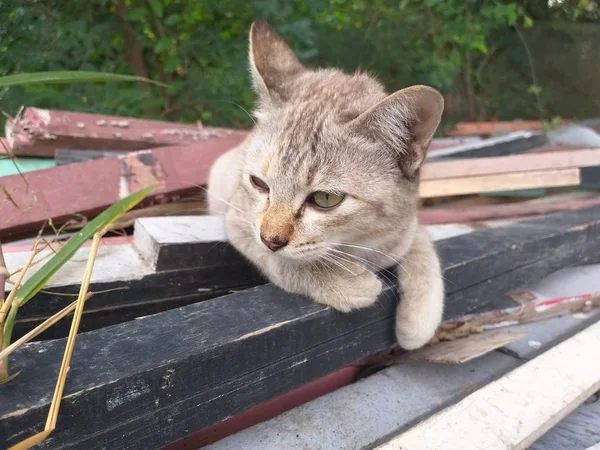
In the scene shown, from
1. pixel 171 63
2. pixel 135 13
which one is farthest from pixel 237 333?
pixel 171 63

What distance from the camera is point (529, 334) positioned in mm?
1742

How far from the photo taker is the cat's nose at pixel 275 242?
1.32 m

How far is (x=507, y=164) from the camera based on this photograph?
2.48m

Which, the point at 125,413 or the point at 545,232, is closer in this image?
the point at 125,413

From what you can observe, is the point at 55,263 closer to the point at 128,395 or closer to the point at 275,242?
the point at 128,395

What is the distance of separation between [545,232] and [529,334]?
1.31ft

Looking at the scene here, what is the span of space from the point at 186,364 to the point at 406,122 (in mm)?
867

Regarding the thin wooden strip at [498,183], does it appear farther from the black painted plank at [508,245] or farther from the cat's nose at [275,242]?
the cat's nose at [275,242]

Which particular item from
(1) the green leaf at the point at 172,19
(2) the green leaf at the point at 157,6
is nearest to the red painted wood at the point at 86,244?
(2) the green leaf at the point at 157,6

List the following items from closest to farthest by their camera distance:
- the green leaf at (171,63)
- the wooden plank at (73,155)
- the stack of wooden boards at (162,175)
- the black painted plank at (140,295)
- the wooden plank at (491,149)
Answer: the black painted plank at (140,295) → the stack of wooden boards at (162,175) → the wooden plank at (73,155) → the wooden plank at (491,149) → the green leaf at (171,63)

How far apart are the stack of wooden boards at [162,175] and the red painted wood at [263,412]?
0.92 m

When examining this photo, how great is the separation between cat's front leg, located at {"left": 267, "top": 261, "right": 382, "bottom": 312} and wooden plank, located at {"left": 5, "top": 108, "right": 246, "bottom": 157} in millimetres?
1340

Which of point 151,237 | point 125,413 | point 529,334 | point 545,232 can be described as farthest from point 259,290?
point 545,232

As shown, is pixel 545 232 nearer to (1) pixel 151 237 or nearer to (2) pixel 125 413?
(1) pixel 151 237
